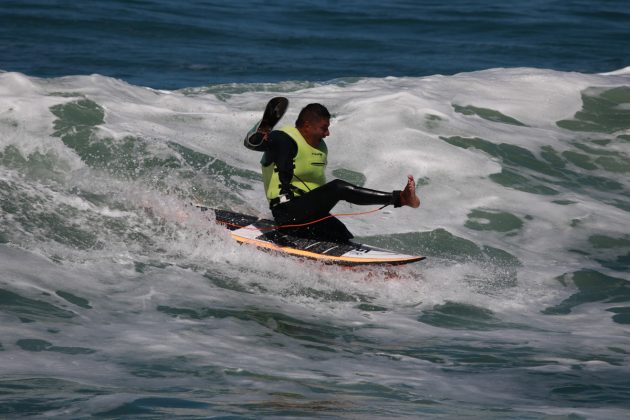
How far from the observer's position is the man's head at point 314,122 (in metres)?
8.50

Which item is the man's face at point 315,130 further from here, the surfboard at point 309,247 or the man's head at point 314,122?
the surfboard at point 309,247

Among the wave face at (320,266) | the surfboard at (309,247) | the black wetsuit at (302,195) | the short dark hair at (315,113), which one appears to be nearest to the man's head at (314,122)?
the short dark hair at (315,113)

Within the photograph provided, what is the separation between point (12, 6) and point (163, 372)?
17.8 metres

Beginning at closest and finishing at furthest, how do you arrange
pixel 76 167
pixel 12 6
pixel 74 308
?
pixel 74 308 → pixel 76 167 → pixel 12 6

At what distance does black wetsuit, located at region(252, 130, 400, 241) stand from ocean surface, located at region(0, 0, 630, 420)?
0.39m

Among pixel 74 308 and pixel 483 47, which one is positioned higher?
pixel 483 47

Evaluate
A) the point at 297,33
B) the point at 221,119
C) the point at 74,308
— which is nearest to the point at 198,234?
the point at 74,308

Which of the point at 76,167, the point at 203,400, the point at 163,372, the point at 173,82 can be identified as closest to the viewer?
the point at 203,400

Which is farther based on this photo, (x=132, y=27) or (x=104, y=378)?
(x=132, y=27)

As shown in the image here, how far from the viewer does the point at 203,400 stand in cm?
573

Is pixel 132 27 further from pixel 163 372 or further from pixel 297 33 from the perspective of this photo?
pixel 163 372

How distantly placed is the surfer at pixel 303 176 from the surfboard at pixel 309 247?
0.40 ft

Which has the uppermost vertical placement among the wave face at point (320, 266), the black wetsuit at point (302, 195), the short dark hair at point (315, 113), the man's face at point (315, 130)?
the short dark hair at point (315, 113)

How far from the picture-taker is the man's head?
8.50 m
